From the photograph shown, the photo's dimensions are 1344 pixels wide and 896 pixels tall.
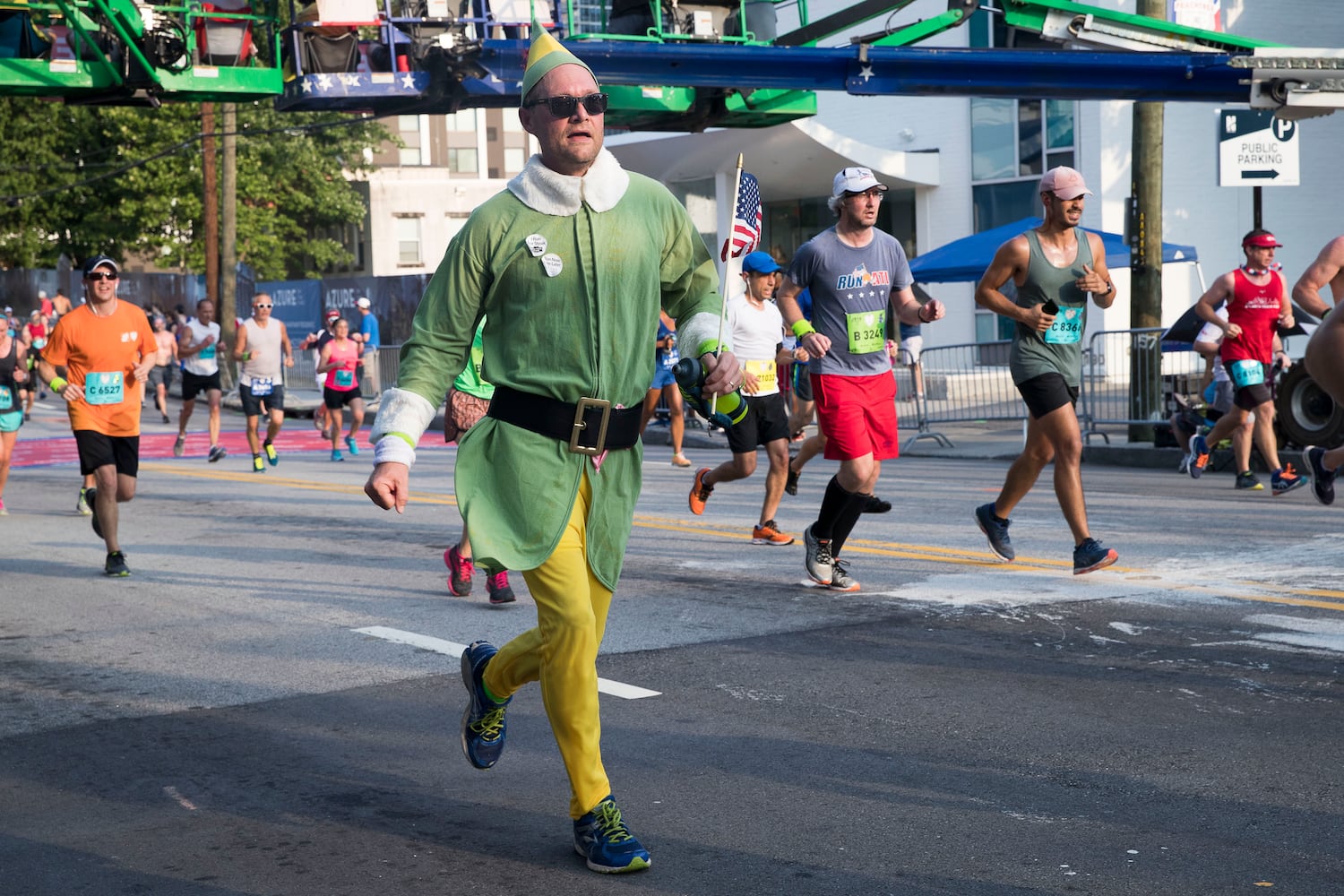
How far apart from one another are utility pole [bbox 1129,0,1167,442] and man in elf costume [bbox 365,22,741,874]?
13249 millimetres

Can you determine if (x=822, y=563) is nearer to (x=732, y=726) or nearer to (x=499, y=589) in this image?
(x=499, y=589)

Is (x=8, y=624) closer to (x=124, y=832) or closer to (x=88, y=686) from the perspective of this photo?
(x=88, y=686)

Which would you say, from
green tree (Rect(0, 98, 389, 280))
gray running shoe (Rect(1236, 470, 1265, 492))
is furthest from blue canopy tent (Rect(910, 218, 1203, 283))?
green tree (Rect(0, 98, 389, 280))

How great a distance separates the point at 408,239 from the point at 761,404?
48.1 m

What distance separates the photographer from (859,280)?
845cm

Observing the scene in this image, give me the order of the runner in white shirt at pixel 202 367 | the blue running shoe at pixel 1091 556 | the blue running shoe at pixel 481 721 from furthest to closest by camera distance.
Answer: the runner in white shirt at pixel 202 367 → the blue running shoe at pixel 1091 556 → the blue running shoe at pixel 481 721

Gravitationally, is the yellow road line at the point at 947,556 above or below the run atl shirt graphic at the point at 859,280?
below

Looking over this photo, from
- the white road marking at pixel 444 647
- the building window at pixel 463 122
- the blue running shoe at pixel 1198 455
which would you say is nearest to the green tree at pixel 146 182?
the building window at pixel 463 122

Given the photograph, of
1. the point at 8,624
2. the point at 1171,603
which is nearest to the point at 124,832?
the point at 8,624

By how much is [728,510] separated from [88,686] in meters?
6.46

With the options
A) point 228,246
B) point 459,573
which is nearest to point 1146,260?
point 459,573

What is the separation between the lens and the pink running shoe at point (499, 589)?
8156mm

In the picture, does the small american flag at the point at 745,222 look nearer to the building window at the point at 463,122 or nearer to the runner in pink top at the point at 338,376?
the runner in pink top at the point at 338,376

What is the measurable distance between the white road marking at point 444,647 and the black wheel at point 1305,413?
971 centimetres
